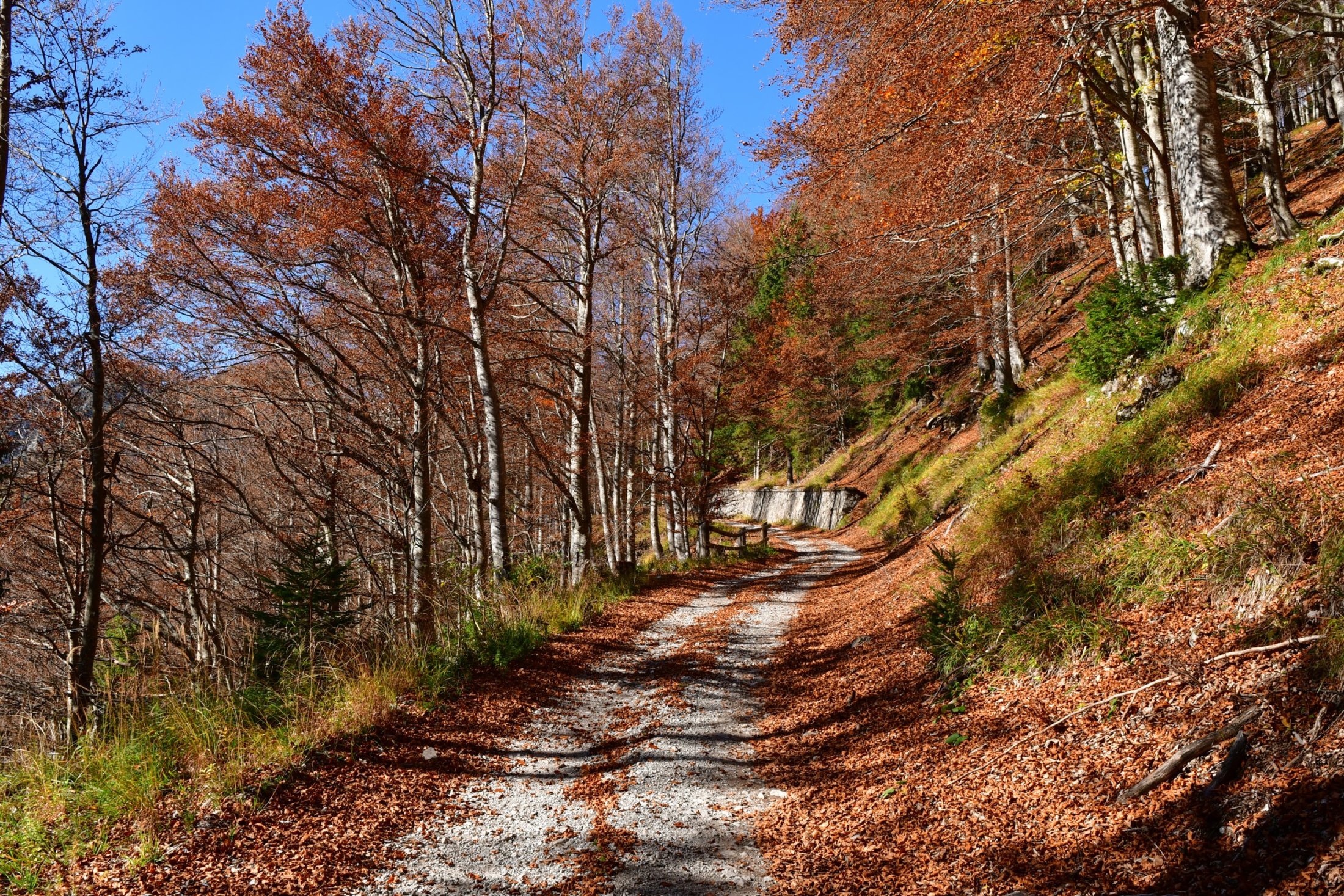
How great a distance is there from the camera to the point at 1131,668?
4160 millimetres

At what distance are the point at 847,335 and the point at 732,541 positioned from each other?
11048mm

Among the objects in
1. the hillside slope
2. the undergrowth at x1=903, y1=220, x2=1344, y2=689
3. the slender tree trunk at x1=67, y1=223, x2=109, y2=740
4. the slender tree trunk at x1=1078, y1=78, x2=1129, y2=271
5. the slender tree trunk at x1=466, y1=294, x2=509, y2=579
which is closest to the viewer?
the hillside slope

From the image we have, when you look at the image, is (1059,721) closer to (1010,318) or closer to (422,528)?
(422,528)

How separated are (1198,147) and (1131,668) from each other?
6986mm

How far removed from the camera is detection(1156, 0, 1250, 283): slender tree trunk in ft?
26.1

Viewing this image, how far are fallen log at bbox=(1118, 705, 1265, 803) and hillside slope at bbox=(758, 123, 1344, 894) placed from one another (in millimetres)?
30

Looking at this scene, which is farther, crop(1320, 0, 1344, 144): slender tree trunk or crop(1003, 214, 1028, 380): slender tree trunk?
crop(1003, 214, 1028, 380): slender tree trunk

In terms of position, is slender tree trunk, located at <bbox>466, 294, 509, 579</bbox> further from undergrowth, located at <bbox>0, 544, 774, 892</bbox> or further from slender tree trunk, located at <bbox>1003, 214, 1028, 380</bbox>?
slender tree trunk, located at <bbox>1003, 214, 1028, 380</bbox>

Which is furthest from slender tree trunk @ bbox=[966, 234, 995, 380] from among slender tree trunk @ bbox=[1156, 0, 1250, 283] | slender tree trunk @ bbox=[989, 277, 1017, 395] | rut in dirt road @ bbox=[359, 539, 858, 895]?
rut in dirt road @ bbox=[359, 539, 858, 895]

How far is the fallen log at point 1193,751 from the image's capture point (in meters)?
3.16

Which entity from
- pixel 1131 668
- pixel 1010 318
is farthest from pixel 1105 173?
pixel 1131 668

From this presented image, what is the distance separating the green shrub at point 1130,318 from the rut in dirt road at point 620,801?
645 cm

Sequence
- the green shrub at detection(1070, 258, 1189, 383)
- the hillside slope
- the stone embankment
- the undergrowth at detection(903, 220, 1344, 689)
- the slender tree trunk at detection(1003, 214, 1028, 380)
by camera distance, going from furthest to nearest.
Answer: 1. the stone embankment
2. the slender tree trunk at detection(1003, 214, 1028, 380)
3. the green shrub at detection(1070, 258, 1189, 383)
4. the undergrowth at detection(903, 220, 1344, 689)
5. the hillside slope

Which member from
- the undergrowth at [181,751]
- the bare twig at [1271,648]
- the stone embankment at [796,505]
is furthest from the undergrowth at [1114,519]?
the stone embankment at [796,505]
